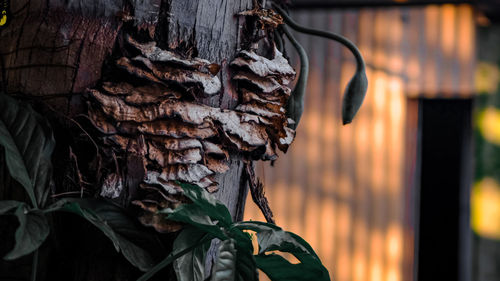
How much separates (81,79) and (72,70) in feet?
0.05

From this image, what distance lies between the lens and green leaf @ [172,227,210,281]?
1.50 ft

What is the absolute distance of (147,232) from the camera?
481mm

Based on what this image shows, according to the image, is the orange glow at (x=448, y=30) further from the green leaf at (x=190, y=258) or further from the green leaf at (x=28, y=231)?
the green leaf at (x=28, y=231)

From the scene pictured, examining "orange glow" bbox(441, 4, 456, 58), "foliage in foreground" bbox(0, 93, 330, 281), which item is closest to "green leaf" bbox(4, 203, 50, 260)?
"foliage in foreground" bbox(0, 93, 330, 281)

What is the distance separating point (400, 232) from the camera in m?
2.37

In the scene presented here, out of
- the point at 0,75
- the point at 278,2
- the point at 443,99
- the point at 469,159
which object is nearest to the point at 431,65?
the point at 443,99

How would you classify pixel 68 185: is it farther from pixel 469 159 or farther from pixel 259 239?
pixel 469 159

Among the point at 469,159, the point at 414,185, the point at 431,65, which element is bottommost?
the point at 414,185

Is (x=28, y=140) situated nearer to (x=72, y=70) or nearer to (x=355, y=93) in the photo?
(x=72, y=70)

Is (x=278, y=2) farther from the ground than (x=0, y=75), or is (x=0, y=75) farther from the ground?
(x=278, y=2)

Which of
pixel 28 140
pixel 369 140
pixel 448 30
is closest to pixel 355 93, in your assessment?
pixel 28 140

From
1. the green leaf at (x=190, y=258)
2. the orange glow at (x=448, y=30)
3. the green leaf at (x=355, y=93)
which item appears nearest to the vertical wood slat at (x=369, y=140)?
the orange glow at (x=448, y=30)

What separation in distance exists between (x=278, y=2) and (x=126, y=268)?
1.64 ft

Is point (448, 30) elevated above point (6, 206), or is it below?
above
